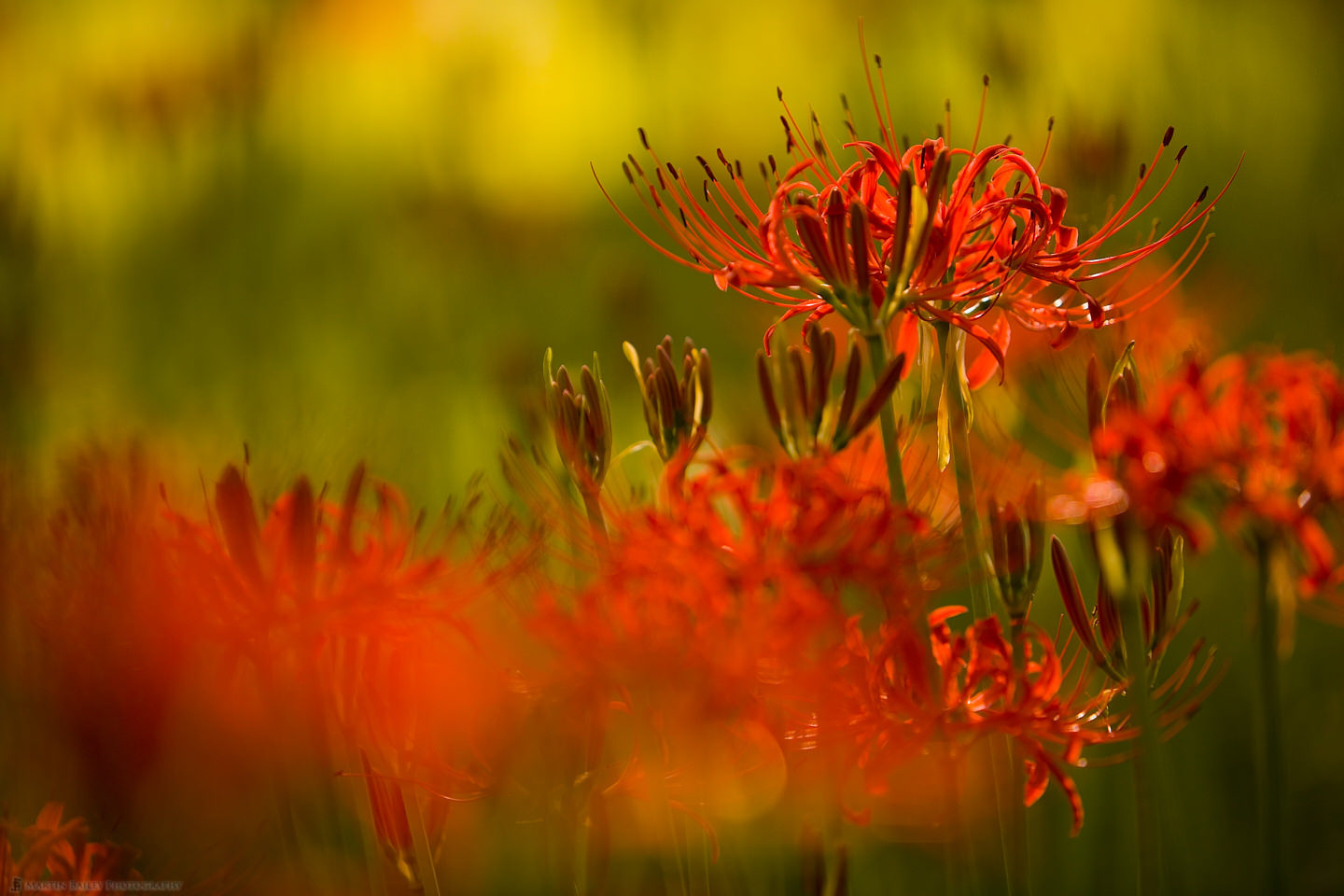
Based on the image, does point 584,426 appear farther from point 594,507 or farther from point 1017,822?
point 1017,822

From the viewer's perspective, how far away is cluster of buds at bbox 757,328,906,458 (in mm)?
468

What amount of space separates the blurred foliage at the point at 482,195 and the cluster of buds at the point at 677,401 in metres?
0.10

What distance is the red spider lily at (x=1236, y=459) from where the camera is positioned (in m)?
0.50

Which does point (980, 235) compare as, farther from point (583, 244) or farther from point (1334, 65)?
point (1334, 65)

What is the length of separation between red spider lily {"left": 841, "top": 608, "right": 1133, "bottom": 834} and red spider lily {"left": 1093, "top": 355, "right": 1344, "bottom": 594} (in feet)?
0.30

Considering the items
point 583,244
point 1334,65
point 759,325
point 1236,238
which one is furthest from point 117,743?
point 1334,65

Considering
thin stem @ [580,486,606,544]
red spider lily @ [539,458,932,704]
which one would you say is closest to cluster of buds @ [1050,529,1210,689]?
red spider lily @ [539,458,932,704]

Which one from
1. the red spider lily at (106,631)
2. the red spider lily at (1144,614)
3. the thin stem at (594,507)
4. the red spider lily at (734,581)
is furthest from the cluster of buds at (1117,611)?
the red spider lily at (106,631)

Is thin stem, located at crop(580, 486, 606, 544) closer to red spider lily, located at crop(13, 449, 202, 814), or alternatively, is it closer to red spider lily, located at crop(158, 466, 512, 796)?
red spider lily, located at crop(158, 466, 512, 796)

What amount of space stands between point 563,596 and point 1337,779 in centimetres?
117

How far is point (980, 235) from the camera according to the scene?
0.57 m

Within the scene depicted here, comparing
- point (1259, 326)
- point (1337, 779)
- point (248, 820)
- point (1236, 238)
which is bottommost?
point (1337, 779)

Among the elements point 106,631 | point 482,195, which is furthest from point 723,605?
point 482,195

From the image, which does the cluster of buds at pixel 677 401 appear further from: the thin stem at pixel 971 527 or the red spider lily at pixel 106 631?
the red spider lily at pixel 106 631
